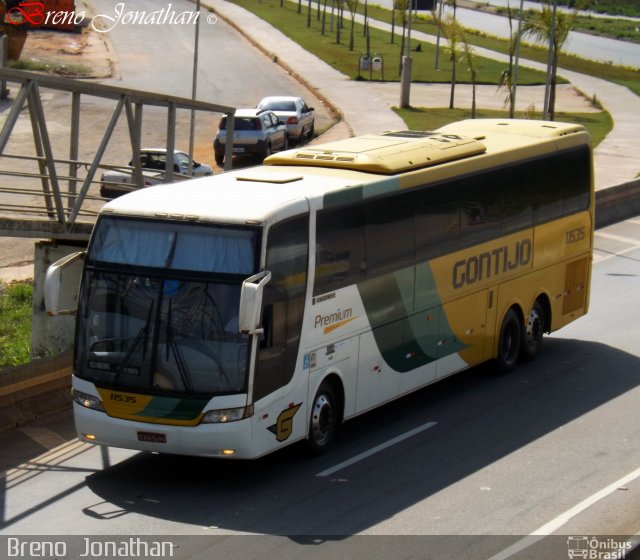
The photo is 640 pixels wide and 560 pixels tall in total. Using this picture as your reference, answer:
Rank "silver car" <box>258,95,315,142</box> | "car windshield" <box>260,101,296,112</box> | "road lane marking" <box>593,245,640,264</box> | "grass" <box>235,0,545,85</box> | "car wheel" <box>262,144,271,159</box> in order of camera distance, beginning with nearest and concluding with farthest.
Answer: "road lane marking" <box>593,245,640,264</box>
"car wheel" <box>262,144,271,159</box>
"silver car" <box>258,95,315,142</box>
"car windshield" <box>260,101,296,112</box>
"grass" <box>235,0,545,85</box>

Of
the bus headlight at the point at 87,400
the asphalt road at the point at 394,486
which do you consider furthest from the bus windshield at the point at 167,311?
the asphalt road at the point at 394,486

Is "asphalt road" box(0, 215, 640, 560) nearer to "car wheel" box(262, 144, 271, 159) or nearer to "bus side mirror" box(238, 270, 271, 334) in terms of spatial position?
"bus side mirror" box(238, 270, 271, 334)

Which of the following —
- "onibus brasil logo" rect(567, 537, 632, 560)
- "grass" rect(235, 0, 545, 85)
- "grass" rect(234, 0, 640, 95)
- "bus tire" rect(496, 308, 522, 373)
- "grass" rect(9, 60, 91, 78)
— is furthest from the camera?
"grass" rect(234, 0, 640, 95)

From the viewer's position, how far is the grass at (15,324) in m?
18.1

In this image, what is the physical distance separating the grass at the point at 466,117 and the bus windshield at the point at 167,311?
32.6 meters

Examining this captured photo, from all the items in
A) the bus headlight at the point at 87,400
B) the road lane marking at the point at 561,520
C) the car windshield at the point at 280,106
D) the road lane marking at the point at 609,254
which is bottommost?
the road lane marking at the point at 561,520

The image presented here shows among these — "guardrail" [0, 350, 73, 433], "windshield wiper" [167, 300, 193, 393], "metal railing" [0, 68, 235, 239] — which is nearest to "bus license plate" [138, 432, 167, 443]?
"windshield wiper" [167, 300, 193, 393]

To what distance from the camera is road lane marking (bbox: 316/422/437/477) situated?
12664 millimetres

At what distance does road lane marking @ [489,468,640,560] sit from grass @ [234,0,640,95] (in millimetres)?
48449

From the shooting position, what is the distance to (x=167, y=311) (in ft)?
38.4

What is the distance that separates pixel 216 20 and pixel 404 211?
220 feet

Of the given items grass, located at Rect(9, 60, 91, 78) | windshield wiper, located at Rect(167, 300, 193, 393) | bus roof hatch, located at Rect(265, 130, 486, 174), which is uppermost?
bus roof hatch, located at Rect(265, 130, 486, 174)

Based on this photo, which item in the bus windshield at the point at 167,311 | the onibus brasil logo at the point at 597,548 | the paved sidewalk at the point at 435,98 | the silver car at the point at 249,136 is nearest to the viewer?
the onibus brasil logo at the point at 597,548

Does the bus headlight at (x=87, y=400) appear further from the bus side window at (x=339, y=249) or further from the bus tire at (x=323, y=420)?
the bus side window at (x=339, y=249)
